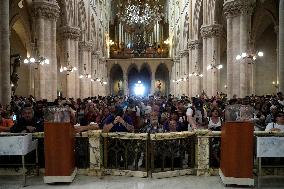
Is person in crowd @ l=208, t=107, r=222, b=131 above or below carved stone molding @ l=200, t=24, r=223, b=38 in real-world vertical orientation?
below

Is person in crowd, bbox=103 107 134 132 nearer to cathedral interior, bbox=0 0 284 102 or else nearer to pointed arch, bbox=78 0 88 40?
cathedral interior, bbox=0 0 284 102

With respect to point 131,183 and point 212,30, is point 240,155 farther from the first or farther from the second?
point 212,30

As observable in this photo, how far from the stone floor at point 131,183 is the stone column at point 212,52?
17785mm

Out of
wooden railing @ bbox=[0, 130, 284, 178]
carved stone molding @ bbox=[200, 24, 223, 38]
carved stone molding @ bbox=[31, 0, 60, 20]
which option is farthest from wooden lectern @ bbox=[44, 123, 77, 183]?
carved stone molding @ bbox=[200, 24, 223, 38]

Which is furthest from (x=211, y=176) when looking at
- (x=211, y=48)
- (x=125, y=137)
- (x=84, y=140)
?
(x=211, y=48)

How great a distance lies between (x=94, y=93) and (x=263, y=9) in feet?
63.6

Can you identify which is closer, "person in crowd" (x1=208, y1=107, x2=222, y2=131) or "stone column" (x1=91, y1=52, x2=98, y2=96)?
"person in crowd" (x1=208, y1=107, x2=222, y2=131)

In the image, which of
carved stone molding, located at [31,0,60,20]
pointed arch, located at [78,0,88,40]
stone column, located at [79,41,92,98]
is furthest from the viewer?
stone column, located at [79,41,92,98]

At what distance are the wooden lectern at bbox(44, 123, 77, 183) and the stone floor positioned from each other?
0.17 metres

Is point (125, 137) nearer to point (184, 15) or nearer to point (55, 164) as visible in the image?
point (55, 164)

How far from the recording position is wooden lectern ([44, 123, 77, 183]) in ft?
21.3

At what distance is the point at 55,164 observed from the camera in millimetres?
6492

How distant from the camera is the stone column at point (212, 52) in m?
24.0

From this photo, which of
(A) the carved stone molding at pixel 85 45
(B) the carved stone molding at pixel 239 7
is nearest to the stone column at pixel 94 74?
(A) the carved stone molding at pixel 85 45
